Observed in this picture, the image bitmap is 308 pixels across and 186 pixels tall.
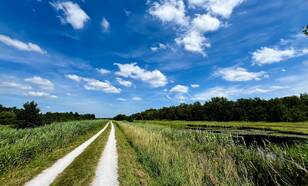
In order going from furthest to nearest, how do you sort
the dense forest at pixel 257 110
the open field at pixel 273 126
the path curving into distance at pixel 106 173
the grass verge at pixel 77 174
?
the dense forest at pixel 257 110
the open field at pixel 273 126
the grass verge at pixel 77 174
the path curving into distance at pixel 106 173

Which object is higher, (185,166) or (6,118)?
(6,118)

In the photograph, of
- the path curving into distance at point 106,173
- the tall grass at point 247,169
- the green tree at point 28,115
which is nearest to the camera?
the tall grass at point 247,169

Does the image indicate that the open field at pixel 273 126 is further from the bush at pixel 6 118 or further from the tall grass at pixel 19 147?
the bush at pixel 6 118

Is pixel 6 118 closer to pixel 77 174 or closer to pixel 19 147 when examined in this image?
pixel 19 147

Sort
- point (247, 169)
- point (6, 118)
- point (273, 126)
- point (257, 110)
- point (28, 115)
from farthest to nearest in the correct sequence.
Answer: point (257, 110)
point (6, 118)
point (273, 126)
point (28, 115)
point (247, 169)

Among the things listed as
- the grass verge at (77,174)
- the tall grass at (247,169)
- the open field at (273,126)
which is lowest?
the grass verge at (77,174)

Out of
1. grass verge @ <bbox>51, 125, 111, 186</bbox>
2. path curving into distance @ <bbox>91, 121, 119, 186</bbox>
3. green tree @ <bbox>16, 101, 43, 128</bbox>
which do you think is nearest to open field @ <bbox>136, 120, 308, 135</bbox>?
green tree @ <bbox>16, 101, 43, 128</bbox>

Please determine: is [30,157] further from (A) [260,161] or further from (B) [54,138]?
(A) [260,161]

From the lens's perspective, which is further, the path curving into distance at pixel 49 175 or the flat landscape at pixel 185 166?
the path curving into distance at pixel 49 175

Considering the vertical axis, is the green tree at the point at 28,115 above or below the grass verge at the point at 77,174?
above

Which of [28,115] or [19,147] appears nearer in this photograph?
[19,147]

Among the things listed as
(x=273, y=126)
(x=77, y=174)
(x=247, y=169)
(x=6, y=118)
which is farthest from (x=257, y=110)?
(x=6, y=118)

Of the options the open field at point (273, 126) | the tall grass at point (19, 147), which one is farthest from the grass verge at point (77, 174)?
the open field at point (273, 126)

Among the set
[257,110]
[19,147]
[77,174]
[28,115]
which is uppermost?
[257,110]
